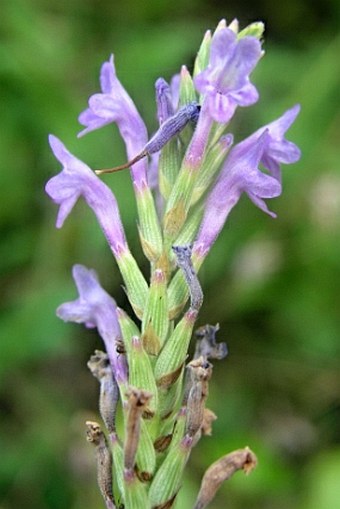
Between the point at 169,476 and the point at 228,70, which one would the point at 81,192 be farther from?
the point at 169,476

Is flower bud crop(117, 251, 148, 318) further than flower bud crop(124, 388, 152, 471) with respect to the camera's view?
Yes

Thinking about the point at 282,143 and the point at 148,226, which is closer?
the point at 148,226

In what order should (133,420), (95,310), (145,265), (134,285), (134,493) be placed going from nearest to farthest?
(133,420) → (134,493) → (134,285) → (95,310) → (145,265)

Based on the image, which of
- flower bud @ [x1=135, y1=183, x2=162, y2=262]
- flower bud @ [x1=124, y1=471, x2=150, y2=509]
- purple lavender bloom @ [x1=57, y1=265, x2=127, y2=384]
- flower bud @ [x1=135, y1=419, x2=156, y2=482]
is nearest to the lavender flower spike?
flower bud @ [x1=135, y1=183, x2=162, y2=262]

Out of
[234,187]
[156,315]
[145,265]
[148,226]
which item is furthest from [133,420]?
[145,265]

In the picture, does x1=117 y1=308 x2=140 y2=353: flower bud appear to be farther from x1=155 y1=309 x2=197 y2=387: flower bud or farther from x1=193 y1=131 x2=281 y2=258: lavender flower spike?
x1=193 y1=131 x2=281 y2=258: lavender flower spike

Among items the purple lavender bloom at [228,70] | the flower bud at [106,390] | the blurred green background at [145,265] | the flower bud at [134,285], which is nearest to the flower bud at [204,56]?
the purple lavender bloom at [228,70]
